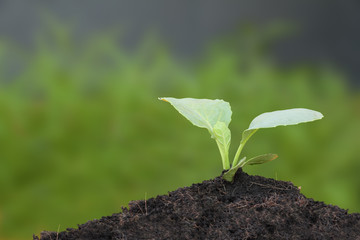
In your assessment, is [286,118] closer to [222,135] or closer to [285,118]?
[285,118]

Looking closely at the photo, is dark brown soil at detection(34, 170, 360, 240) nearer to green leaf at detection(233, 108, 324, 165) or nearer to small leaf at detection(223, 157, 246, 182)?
small leaf at detection(223, 157, 246, 182)

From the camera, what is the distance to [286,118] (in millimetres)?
1017

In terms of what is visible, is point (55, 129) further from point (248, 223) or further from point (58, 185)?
point (248, 223)

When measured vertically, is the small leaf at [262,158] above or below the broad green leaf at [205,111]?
below

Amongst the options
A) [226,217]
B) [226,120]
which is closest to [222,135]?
[226,120]

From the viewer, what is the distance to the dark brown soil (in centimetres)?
91

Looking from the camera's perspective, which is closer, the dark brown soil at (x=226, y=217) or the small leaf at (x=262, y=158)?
the dark brown soil at (x=226, y=217)

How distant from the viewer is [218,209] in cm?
98

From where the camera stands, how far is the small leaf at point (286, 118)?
3.28ft

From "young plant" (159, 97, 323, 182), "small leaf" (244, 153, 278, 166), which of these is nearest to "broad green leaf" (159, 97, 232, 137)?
"young plant" (159, 97, 323, 182)

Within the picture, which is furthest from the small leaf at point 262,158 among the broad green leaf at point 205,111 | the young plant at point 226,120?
the broad green leaf at point 205,111

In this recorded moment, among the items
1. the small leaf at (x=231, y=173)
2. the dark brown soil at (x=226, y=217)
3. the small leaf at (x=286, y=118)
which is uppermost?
the small leaf at (x=286, y=118)

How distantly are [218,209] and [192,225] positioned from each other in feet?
0.24

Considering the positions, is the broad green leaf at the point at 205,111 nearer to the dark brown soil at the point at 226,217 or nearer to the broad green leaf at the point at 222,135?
the broad green leaf at the point at 222,135
